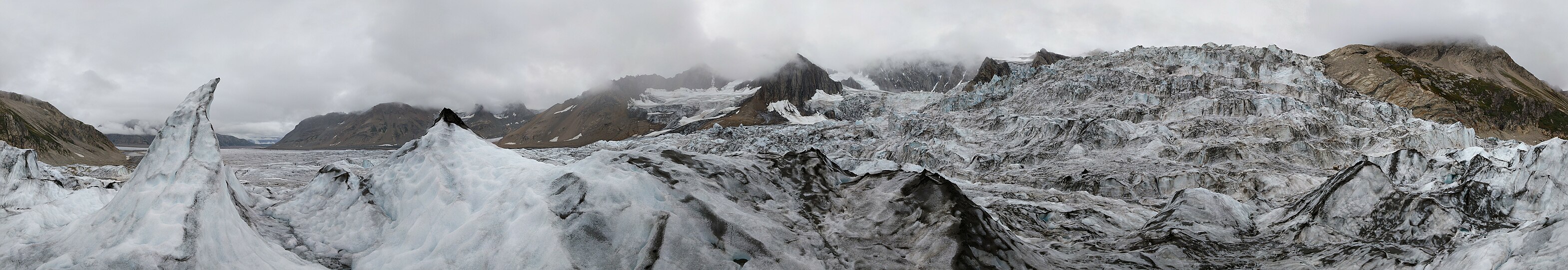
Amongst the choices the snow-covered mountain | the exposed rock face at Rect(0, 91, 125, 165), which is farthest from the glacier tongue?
the exposed rock face at Rect(0, 91, 125, 165)

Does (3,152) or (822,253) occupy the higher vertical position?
(3,152)

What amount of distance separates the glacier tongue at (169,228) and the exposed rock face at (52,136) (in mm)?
195366

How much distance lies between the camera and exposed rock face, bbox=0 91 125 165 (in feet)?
494

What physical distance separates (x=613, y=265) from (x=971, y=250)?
20.9 feet

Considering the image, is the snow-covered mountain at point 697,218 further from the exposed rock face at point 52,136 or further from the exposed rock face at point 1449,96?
the exposed rock face at point 52,136

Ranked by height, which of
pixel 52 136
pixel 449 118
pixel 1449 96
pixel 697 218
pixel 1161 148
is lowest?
pixel 697 218

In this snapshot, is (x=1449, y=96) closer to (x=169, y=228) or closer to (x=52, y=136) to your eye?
(x=169, y=228)

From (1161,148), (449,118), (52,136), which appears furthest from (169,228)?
(52,136)

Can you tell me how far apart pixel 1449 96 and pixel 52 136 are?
387389mm

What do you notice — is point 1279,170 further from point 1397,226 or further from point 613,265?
point 613,265

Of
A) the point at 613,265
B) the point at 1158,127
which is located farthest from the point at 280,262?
the point at 1158,127

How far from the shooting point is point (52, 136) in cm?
16912

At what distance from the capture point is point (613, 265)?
389 inches

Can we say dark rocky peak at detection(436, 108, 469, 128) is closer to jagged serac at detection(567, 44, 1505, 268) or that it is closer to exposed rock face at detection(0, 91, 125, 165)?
jagged serac at detection(567, 44, 1505, 268)
